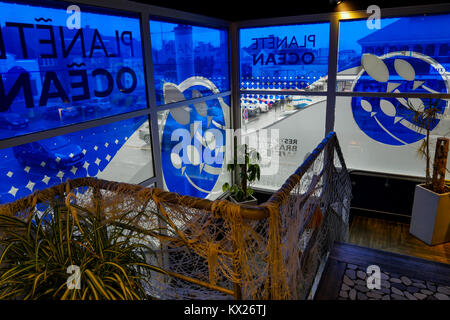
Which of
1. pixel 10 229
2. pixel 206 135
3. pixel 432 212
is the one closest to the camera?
pixel 10 229

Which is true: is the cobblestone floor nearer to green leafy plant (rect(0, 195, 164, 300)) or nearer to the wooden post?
green leafy plant (rect(0, 195, 164, 300))

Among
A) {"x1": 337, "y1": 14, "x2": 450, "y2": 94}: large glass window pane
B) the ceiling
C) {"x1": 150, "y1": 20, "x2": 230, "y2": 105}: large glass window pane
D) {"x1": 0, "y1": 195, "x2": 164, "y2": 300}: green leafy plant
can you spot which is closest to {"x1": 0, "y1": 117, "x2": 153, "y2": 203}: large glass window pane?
{"x1": 150, "y1": 20, "x2": 230, "y2": 105}: large glass window pane

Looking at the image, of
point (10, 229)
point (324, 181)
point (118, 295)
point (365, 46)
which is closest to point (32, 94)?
point (10, 229)

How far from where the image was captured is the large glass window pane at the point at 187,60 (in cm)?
409

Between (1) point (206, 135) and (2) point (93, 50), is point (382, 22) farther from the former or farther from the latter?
(2) point (93, 50)

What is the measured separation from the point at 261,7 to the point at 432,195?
351 centimetres

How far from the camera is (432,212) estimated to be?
4500mm

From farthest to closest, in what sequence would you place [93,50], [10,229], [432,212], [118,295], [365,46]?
[365,46]
[432,212]
[93,50]
[10,229]
[118,295]

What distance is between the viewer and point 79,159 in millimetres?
3094

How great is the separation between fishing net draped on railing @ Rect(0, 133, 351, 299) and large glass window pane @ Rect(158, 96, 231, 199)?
244 centimetres

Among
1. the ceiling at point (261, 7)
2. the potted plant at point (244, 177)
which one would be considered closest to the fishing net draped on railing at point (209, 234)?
the ceiling at point (261, 7)

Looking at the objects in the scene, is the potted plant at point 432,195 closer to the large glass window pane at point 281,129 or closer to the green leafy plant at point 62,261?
the large glass window pane at point 281,129

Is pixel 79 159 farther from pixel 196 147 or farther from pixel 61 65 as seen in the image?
pixel 196 147

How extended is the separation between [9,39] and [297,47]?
3989 mm
